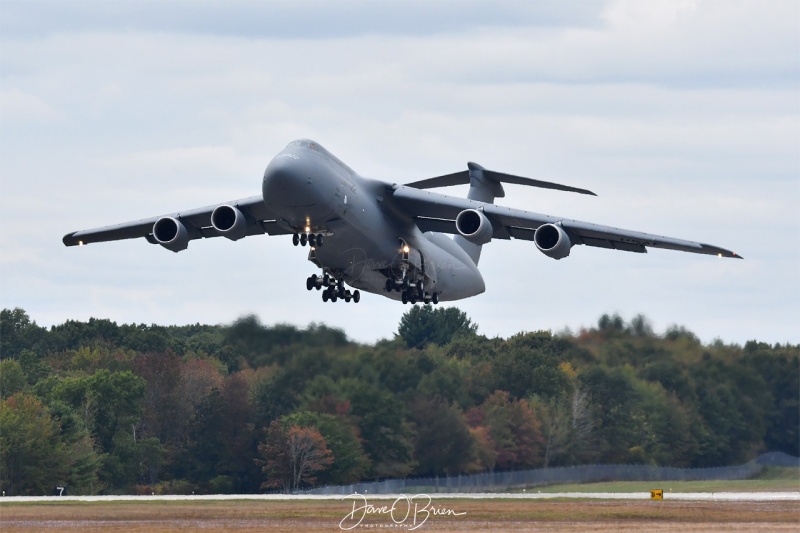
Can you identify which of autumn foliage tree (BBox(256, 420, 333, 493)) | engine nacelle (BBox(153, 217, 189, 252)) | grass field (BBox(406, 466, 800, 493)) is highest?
engine nacelle (BBox(153, 217, 189, 252))

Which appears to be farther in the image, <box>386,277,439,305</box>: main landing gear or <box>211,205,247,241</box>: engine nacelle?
Result: <box>386,277,439,305</box>: main landing gear

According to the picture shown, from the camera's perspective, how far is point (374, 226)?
119 ft

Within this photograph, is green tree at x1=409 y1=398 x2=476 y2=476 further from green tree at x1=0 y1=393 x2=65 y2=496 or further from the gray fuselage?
green tree at x1=0 y1=393 x2=65 y2=496

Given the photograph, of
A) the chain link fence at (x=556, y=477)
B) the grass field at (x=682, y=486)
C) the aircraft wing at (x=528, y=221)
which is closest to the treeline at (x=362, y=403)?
the chain link fence at (x=556, y=477)

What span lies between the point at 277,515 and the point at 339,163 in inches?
318

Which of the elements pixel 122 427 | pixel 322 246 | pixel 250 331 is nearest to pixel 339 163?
pixel 322 246

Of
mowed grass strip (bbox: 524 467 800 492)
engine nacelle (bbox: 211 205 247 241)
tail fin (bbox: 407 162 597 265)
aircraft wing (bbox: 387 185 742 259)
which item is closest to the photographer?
engine nacelle (bbox: 211 205 247 241)

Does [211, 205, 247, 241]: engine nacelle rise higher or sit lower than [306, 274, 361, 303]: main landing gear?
higher

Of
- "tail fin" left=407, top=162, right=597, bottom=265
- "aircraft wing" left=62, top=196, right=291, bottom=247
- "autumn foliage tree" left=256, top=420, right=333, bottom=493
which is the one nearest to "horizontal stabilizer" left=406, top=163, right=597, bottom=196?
"tail fin" left=407, top=162, right=597, bottom=265

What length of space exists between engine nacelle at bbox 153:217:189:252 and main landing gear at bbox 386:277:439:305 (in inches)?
199

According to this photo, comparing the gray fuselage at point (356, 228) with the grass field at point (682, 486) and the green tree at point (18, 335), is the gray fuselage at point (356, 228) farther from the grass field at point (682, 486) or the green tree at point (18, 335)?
the green tree at point (18, 335)

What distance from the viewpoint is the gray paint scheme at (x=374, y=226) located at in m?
33.5

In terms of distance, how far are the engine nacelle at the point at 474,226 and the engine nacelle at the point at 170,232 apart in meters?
6.52

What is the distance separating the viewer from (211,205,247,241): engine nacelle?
35938 mm
